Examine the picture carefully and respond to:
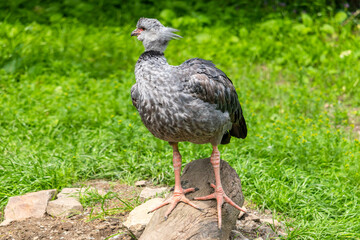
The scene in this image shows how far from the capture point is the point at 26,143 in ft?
16.6

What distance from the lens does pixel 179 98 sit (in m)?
3.18

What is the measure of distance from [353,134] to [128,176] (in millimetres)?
2774

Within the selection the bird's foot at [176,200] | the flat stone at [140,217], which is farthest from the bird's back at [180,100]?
the flat stone at [140,217]

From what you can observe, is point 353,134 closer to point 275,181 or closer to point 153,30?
point 275,181

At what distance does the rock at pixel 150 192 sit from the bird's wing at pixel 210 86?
1.08 metres

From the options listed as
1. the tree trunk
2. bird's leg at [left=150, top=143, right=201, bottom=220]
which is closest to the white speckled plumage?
bird's leg at [left=150, top=143, right=201, bottom=220]

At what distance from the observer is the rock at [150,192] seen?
4.22 meters

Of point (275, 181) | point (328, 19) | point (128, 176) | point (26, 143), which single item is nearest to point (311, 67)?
point (328, 19)

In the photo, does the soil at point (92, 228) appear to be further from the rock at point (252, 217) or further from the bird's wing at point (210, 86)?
the bird's wing at point (210, 86)

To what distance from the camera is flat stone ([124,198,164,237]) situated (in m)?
3.54

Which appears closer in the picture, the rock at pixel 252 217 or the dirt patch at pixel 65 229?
the dirt patch at pixel 65 229

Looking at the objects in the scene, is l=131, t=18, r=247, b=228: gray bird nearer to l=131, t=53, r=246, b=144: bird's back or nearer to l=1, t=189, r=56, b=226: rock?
l=131, t=53, r=246, b=144: bird's back

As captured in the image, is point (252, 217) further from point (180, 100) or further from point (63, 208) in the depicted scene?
point (63, 208)

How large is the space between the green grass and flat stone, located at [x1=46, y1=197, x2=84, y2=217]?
0.34 metres
